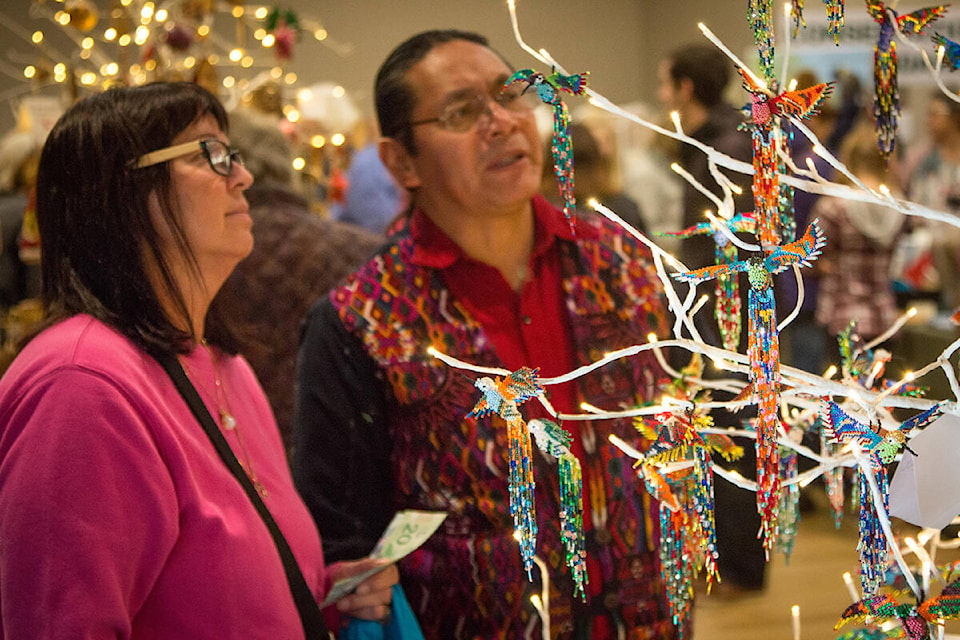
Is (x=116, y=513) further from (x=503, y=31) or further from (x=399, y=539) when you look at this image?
(x=503, y=31)

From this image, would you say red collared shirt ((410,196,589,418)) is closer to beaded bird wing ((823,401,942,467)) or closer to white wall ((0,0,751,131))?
beaded bird wing ((823,401,942,467))

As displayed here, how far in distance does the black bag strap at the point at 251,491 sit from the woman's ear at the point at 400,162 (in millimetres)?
513

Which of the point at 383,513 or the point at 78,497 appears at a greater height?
the point at 78,497

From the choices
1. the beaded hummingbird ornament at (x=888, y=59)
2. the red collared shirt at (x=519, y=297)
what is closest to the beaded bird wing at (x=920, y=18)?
the beaded hummingbird ornament at (x=888, y=59)

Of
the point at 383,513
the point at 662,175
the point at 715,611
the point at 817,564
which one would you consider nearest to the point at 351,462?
the point at 383,513

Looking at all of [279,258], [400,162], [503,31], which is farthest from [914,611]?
[503,31]

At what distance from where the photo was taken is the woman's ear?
64.1 inches

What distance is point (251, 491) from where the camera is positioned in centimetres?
127

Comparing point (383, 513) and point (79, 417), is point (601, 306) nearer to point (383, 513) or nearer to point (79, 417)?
point (383, 513)

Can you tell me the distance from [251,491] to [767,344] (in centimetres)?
75

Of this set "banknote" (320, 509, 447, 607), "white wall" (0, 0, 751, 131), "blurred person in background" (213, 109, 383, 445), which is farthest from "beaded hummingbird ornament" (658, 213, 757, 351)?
"white wall" (0, 0, 751, 131)

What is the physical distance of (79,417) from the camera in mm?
1083

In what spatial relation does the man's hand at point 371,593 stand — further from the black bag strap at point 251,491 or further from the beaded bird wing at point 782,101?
the beaded bird wing at point 782,101

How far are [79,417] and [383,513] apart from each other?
578mm
